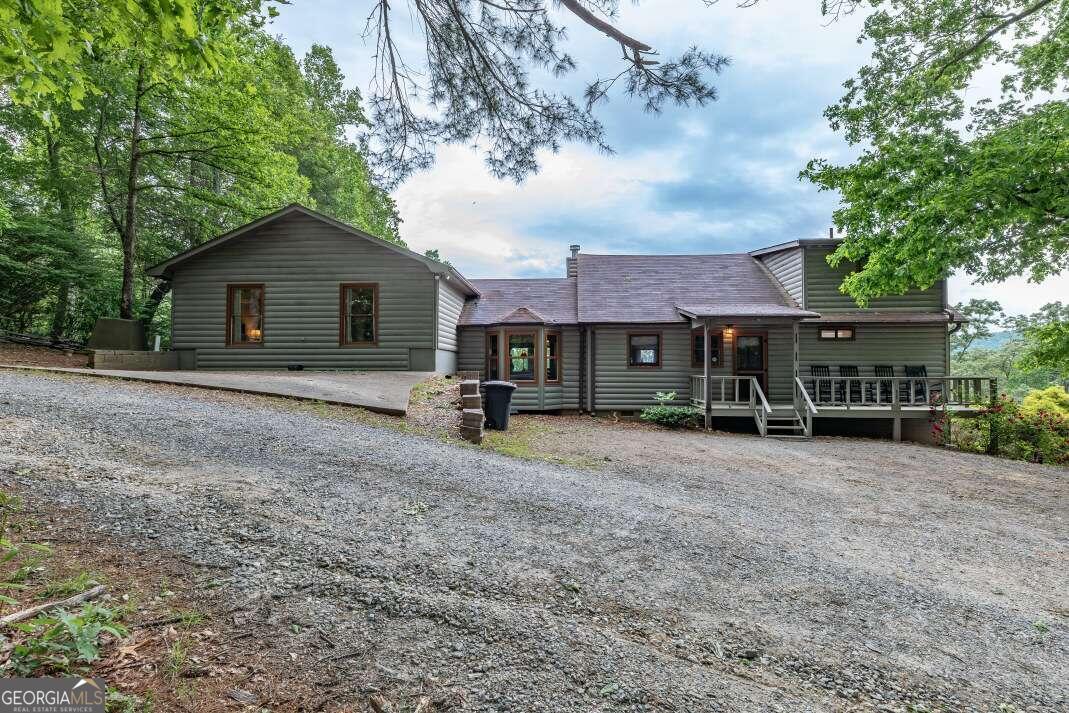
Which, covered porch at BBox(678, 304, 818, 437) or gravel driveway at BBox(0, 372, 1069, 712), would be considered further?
covered porch at BBox(678, 304, 818, 437)

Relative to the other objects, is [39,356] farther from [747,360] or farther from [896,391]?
[896,391]

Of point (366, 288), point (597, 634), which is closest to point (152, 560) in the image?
point (597, 634)

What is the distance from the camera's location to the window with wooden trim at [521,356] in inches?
548

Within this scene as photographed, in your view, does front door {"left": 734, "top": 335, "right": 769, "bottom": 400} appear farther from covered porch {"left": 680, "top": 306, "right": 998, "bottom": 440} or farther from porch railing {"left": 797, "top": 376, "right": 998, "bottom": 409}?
porch railing {"left": 797, "top": 376, "right": 998, "bottom": 409}

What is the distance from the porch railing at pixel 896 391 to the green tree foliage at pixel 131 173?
568 inches

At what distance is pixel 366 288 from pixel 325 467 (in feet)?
28.2

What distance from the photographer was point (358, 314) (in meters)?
12.3

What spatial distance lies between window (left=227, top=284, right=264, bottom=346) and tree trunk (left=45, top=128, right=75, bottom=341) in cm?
715

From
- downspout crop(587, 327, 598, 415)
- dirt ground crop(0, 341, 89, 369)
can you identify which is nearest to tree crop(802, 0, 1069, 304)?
downspout crop(587, 327, 598, 415)

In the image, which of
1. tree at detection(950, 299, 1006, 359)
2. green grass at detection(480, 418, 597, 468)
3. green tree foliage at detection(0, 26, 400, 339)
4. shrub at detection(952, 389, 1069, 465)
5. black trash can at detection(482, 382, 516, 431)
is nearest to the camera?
green grass at detection(480, 418, 597, 468)

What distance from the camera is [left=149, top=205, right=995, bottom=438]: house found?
12062mm

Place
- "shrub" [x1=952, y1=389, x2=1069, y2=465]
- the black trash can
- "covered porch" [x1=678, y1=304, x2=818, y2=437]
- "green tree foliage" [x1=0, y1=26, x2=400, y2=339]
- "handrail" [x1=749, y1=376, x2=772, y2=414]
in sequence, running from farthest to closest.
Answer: "green tree foliage" [x1=0, y1=26, x2=400, y2=339] < "covered porch" [x1=678, y1=304, x2=818, y2=437] < "handrail" [x1=749, y1=376, x2=772, y2=414] < "shrub" [x1=952, y1=389, x2=1069, y2=465] < the black trash can

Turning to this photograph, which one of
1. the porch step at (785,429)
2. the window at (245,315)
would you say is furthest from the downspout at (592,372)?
the window at (245,315)

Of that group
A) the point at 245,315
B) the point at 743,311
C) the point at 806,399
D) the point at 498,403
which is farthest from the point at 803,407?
the point at 245,315
